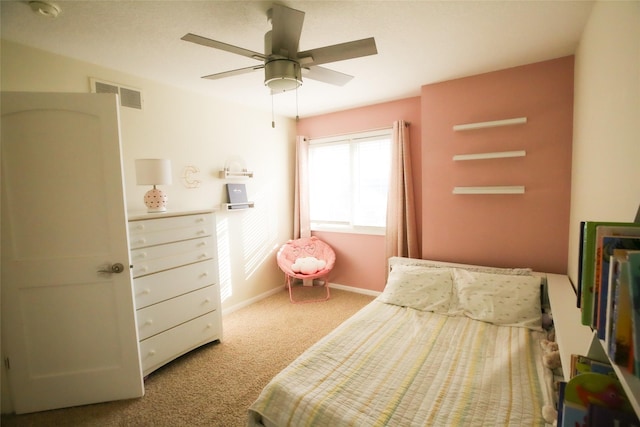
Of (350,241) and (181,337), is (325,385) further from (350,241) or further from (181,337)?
(350,241)

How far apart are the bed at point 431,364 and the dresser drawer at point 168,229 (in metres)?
1.47

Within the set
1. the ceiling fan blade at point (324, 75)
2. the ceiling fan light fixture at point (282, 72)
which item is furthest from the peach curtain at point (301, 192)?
the ceiling fan light fixture at point (282, 72)

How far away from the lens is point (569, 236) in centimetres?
249

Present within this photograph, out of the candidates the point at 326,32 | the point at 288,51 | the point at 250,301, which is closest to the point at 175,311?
the point at 250,301

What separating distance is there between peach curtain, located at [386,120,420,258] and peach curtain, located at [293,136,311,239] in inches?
48.6

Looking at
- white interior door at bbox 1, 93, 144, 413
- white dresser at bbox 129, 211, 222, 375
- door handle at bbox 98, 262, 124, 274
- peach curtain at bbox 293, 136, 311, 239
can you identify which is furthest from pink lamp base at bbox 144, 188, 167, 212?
peach curtain at bbox 293, 136, 311, 239

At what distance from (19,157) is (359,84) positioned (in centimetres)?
270

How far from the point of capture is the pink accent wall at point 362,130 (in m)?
3.45

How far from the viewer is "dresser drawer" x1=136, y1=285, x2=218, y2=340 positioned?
226 cm

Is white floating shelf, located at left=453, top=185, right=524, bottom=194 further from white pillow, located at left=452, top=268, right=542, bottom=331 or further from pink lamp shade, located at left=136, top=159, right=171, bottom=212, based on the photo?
pink lamp shade, located at left=136, top=159, right=171, bottom=212

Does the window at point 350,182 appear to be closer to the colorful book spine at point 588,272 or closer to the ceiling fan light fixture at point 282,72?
the ceiling fan light fixture at point 282,72

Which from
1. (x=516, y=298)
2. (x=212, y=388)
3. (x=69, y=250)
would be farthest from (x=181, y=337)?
(x=516, y=298)

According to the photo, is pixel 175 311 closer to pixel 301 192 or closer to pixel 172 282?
pixel 172 282

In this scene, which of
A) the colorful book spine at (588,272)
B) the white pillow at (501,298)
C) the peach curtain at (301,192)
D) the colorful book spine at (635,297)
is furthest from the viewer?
the peach curtain at (301,192)
